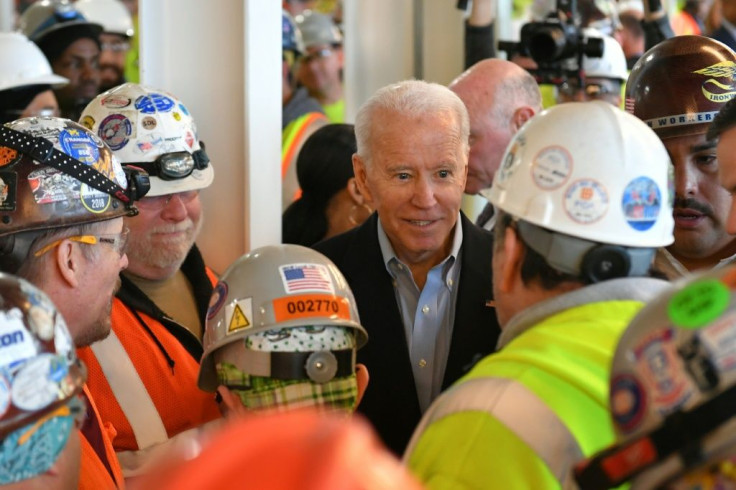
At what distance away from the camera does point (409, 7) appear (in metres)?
7.13

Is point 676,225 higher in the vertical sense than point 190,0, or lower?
lower

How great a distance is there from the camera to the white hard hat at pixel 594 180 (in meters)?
2.33

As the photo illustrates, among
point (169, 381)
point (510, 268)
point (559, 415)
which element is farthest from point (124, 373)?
point (559, 415)

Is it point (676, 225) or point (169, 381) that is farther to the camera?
point (676, 225)

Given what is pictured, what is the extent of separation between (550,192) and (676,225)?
1614 mm

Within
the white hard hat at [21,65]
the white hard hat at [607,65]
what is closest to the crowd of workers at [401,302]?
the white hard hat at [607,65]

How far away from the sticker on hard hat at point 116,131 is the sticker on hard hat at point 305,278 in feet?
4.49

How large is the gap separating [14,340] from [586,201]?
1.21 meters

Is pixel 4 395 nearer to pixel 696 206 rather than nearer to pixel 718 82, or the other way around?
pixel 696 206

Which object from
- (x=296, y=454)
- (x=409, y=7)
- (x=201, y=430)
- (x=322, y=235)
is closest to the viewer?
(x=296, y=454)

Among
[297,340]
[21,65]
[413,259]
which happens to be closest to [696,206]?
[413,259]

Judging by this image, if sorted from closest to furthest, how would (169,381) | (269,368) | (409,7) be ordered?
(269,368), (169,381), (409,7)

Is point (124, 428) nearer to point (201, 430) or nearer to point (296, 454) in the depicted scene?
point (201, 430)

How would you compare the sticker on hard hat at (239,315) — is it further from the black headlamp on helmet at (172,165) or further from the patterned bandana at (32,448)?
the black headlamp on helmet at (172,165)
